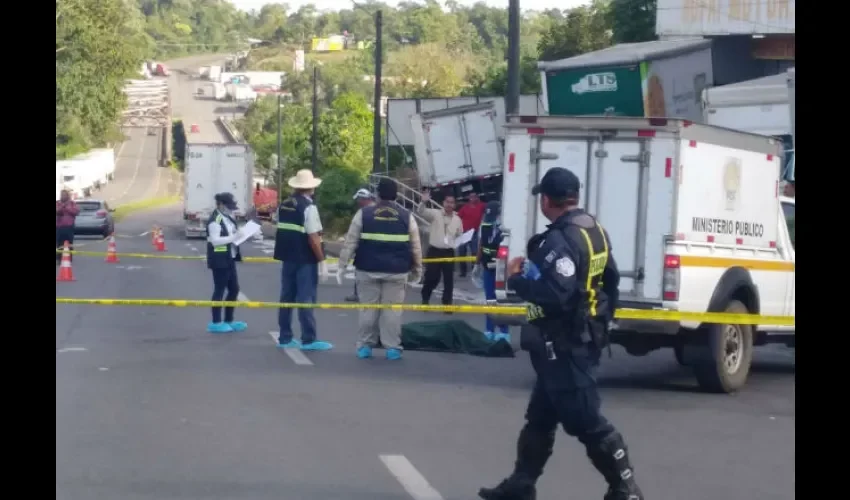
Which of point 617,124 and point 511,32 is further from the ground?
point 511,32

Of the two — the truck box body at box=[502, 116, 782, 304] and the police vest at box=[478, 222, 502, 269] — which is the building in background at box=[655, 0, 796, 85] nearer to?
the police vest at box=[478, 222, 502, 269]

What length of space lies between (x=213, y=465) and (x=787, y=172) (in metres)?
12.2

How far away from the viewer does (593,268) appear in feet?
23.3

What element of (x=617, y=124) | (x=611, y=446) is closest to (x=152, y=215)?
(x=617, y=124)

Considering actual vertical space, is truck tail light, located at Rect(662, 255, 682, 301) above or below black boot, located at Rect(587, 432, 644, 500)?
above

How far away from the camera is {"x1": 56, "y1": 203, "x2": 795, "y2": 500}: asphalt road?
809 cm

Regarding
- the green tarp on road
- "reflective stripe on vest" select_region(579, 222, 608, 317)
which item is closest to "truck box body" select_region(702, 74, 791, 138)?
the green tarp on road

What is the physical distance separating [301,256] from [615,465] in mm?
7936

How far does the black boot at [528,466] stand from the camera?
23.7 feet

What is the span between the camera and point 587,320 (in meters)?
7.07

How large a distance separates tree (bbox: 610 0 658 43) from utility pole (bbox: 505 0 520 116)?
15968 millimetres

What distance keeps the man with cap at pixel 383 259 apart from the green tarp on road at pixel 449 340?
31.2 inches
